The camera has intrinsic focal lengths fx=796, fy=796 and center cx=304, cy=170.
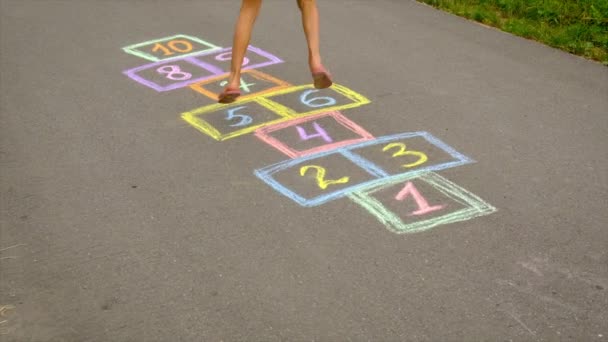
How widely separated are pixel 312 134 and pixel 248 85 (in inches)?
41.4

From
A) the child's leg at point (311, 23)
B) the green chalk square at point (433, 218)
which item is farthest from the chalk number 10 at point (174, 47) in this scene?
the green chalk square at point (433, 218)

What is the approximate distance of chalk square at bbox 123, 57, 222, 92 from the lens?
6.01m

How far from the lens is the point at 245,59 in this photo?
6.50m

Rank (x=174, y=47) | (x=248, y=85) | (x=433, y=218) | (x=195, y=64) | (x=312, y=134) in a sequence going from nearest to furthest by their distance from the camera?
(x=433, y=218), (x=312, y=134), (x=248, y=85), (x=195, y=64), (x=174, y=47)

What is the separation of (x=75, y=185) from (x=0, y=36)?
3.42m

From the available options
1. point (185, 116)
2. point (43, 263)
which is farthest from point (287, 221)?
point (185, 116)

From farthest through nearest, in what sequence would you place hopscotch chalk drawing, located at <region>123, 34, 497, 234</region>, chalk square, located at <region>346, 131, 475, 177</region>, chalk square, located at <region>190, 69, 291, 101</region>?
chalk square, located at <region>190, 69, 291, 101</region>, chalk square, located at <region>346, 131, 475, 177</region>, hopscotch chalk drawing, located at <region>123, 34, 497, 234</region>

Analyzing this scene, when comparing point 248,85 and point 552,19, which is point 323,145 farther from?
point 552,19

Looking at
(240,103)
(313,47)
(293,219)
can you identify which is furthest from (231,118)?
(293,219)

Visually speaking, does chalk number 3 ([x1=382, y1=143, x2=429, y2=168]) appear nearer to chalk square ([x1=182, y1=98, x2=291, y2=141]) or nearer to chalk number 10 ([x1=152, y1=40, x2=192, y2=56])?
chalk square ([x1=182, y1=98, x2=291, y2=141])

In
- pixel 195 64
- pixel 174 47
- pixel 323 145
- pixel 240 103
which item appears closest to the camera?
pixel 323 145

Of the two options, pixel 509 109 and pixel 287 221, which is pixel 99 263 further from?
pixel 509 109

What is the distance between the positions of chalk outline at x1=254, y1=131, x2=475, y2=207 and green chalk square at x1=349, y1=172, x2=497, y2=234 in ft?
0.19

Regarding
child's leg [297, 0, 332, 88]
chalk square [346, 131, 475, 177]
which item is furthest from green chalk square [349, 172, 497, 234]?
child's leg [297, 0, 332, 88]
